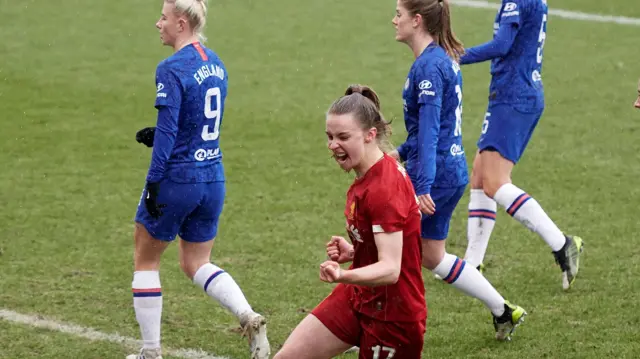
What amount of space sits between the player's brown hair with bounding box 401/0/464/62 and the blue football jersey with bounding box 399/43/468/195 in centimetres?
6

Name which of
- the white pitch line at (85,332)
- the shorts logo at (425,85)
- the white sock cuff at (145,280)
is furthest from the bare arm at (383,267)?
the white pitch line at (85,332)

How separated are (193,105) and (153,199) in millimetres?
563

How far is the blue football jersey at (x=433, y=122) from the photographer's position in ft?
20.2

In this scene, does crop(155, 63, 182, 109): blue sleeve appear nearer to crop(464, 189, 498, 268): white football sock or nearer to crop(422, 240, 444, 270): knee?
crop(422, 240, 444, 270): knee

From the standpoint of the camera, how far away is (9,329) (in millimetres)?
6949

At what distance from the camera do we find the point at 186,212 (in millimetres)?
6191

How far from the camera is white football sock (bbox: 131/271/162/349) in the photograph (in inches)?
246

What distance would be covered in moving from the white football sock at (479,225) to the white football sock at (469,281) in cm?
138

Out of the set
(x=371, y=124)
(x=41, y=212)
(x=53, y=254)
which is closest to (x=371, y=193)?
(x=371, y=124)

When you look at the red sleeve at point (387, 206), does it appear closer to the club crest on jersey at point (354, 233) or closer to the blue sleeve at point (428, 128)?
the club crest on jersey at point (354, 233)

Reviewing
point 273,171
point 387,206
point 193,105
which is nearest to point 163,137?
point 193,105

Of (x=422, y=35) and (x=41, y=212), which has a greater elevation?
(x=422, y=35)

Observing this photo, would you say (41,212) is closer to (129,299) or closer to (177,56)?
(129,299)

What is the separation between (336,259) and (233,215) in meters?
4.78
